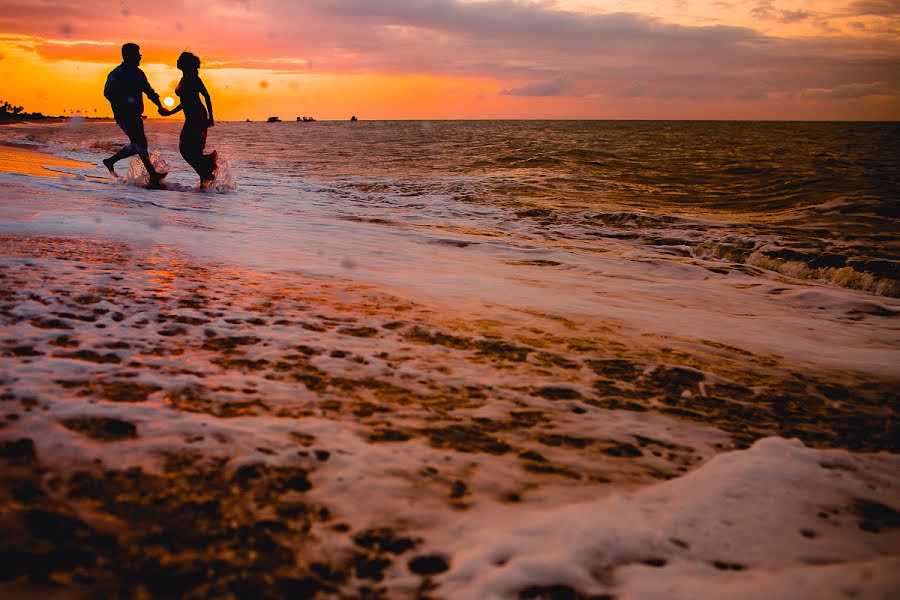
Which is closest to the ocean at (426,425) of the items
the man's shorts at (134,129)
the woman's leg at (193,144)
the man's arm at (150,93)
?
the man's shorts at (134,129)

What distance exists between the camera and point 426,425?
7.13 ft

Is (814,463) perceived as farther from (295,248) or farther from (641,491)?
(295,248)

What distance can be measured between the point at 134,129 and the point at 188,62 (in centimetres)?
148

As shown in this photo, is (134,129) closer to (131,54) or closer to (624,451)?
(131,54)

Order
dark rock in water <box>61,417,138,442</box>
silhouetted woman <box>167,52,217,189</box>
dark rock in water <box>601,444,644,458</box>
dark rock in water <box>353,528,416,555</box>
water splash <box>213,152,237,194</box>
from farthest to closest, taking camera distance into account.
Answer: water splash <box>213,152,237,194</box> → silhouetted woman <box>167,52,217,189</box> → dark rock in water <box>601,444,644,458</box> → dark rock in water <box>61,417,138,442</box> → dark rock in water <box>353,528,416,555</box>

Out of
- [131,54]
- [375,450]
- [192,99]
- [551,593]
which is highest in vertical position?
[131,54]

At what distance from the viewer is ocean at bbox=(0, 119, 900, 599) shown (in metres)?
1.47

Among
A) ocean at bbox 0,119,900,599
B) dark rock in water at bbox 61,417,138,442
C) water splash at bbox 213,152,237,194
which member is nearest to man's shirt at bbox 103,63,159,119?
water splash at bbox 213,152,237,194

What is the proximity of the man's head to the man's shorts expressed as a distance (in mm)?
880

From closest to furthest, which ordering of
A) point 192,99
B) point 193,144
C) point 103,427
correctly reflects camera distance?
point 103,427, point 192,99, point 193,144

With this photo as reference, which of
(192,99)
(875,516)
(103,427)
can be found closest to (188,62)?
(192,99)

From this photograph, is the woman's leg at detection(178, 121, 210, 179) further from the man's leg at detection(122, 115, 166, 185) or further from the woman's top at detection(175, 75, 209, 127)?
the man's leg at detection(122, 115, 166, 185)

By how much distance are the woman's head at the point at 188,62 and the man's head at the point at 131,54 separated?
1.97ft

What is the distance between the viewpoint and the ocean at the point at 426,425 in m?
1.47
